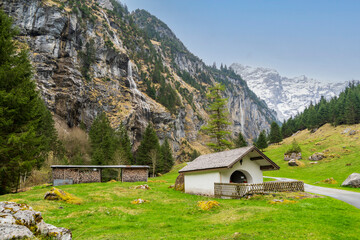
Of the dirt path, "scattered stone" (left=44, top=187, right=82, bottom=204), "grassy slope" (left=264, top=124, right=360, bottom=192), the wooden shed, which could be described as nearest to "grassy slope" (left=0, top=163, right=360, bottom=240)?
"scattered stone" (left=44, top=187, right=82, bottom=204)

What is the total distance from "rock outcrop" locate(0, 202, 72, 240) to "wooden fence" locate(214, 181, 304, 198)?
1876 centimetres

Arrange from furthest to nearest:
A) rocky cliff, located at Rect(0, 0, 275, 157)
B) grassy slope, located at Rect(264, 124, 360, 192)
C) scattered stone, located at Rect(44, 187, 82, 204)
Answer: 1. rocky cliff, located at Rect(0, 0, 275, 157)
2. grassy slope, located at Rect(264, 124, 360, 192)
3. scattered stone, located at Rect(44, 187, 82, 204)

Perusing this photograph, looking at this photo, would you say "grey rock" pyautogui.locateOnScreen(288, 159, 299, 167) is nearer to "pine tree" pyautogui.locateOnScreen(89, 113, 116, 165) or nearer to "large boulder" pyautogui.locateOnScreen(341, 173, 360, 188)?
"large boulder" pyautogui.locateOnScreen(341, 173, 360, 188)

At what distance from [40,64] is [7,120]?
70.8 meters

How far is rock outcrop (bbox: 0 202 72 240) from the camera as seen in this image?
634 cm

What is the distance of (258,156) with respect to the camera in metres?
27.4

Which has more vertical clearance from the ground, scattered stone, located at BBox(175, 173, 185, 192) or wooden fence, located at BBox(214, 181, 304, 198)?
wooden fence, located at BBox(214, 181, 304, 198)

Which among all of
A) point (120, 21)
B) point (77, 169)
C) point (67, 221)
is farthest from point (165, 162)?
point (120, 21)

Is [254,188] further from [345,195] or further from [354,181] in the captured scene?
[354,181]

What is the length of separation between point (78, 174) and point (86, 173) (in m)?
1.73

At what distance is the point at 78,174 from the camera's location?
39.4 m

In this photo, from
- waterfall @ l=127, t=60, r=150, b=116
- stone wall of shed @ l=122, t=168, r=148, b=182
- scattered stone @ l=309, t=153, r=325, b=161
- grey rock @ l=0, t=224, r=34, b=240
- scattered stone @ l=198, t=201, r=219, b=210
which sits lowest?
stone wall of shed @ l=122, t=168, r=148, b=182

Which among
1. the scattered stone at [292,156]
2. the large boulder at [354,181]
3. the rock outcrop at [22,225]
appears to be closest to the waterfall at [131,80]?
the scattered stone at [292,156]

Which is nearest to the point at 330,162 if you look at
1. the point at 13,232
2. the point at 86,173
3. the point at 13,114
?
the point at 86,173
